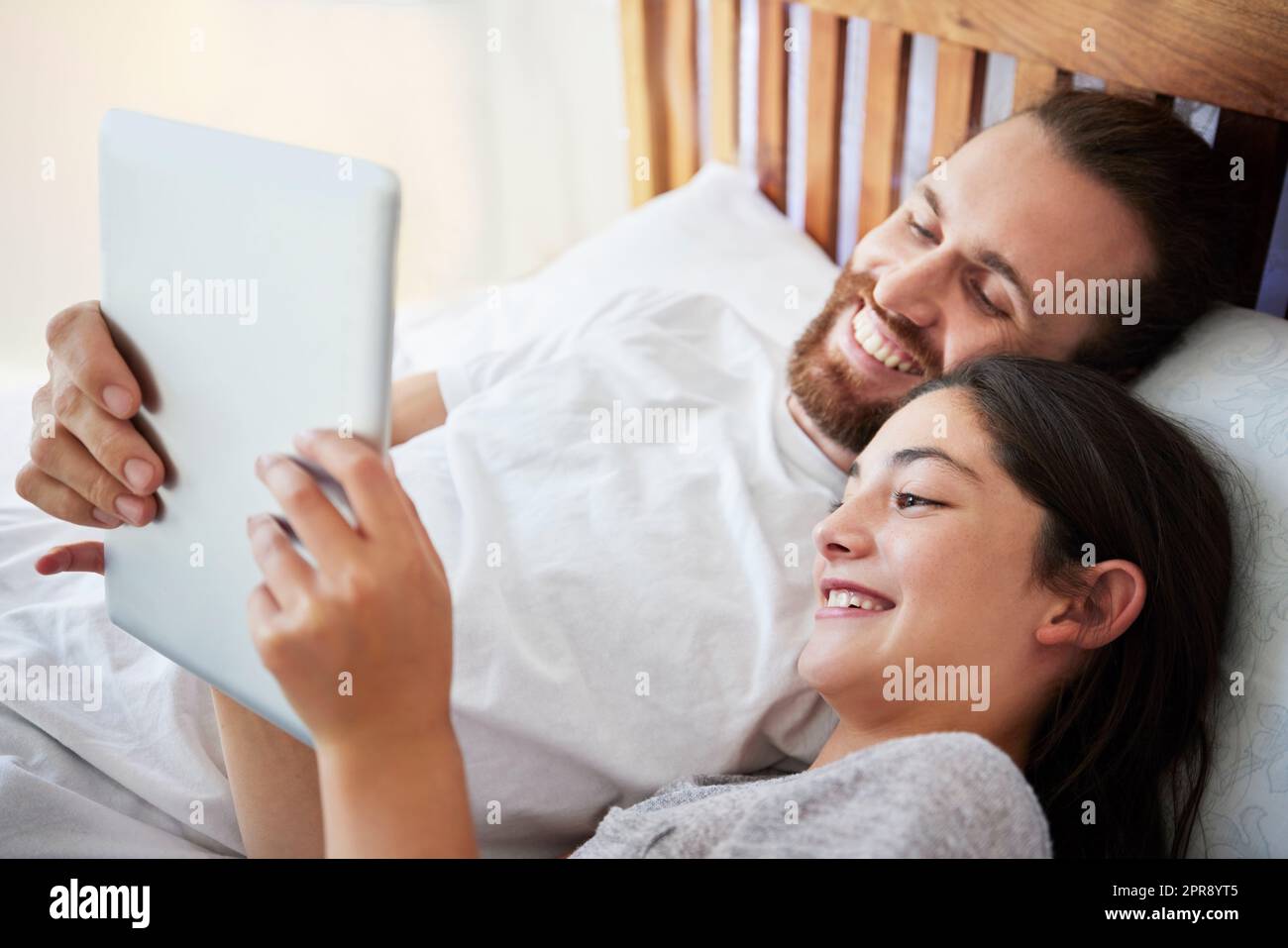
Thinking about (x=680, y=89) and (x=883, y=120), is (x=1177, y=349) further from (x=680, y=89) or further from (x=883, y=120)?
(x=680, y=89)

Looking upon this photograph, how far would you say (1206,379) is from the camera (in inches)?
46.1

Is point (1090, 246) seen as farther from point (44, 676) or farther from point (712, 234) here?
point (44, 676)

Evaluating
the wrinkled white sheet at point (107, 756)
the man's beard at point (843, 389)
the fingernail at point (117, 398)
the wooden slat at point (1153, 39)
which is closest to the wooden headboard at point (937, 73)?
the wooden slat at point (1153, 39)

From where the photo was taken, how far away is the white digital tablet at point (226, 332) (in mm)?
694

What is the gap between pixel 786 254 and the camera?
6.25 ft

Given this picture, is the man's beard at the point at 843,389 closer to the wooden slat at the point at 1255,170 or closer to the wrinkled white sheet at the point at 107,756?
the wooden slat at the point at 1255,170

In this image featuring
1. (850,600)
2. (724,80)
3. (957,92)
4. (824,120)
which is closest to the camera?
(850,600)

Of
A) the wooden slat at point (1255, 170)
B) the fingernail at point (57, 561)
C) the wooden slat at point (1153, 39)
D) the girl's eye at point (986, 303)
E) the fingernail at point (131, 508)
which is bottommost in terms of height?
the fingernail at point (57, 561)

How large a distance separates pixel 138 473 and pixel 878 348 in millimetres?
851

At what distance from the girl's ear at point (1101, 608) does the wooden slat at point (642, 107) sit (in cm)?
157

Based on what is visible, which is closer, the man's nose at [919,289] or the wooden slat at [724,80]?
the man's nose at [919,289]

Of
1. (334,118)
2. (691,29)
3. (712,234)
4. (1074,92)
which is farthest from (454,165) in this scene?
(1074,92)

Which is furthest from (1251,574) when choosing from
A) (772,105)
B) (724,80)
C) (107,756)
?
(724,80)
